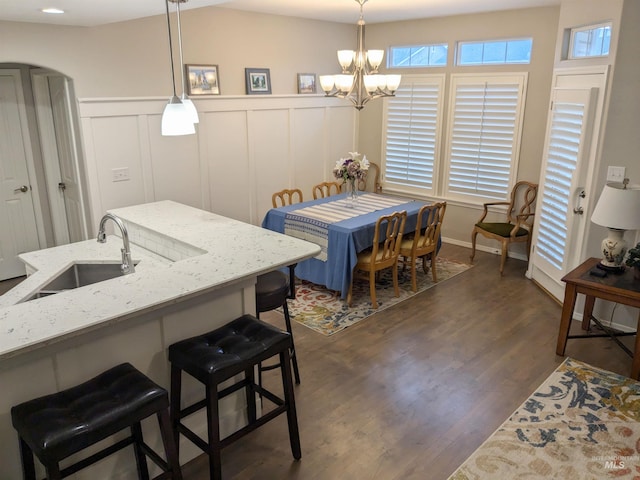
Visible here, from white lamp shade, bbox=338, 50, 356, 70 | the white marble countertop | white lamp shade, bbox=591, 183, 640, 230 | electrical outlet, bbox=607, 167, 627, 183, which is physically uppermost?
white lamp shade, bbox=338, 50, 356, 70

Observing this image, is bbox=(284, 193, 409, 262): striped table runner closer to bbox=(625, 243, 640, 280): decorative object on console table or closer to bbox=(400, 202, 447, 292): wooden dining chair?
bbox=(400, 202, 447, 292): wooden dining chair

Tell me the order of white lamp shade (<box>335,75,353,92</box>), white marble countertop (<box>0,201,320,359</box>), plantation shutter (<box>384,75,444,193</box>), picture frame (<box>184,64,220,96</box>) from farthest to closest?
plantation shutter (<box>384,75,444,193</box>), picture frame (<box>184,64,220,96</box>), white lamp shade (<box>335,75,353,92</box>), white marble countertop (<box>0,201,320,359</box>)

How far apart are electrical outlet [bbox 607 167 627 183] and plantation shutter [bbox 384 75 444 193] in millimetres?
2630

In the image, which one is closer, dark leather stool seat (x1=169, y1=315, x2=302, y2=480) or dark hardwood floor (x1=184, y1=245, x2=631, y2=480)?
dark leather stool seat (x1=169, y1=315, x2=302, y2=480)

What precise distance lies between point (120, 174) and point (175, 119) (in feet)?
6.77

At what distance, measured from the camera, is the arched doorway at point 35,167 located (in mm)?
4770

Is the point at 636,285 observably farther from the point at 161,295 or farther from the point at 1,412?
the point at 1,412

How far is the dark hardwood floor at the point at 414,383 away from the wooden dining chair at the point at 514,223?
0.66 m

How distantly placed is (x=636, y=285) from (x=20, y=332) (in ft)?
12.0

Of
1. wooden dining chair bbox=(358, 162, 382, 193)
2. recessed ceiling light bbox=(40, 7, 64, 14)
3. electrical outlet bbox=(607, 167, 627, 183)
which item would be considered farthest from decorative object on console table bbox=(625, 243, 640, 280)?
recessed ceiling light bbox=(40, 7, 64, 14)

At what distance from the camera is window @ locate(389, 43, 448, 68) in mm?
6180

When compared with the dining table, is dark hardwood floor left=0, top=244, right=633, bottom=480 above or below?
below

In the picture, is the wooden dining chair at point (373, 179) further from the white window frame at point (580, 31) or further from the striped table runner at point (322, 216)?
the white window frame at point (580, 31)

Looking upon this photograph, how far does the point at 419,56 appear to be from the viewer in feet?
21.0
